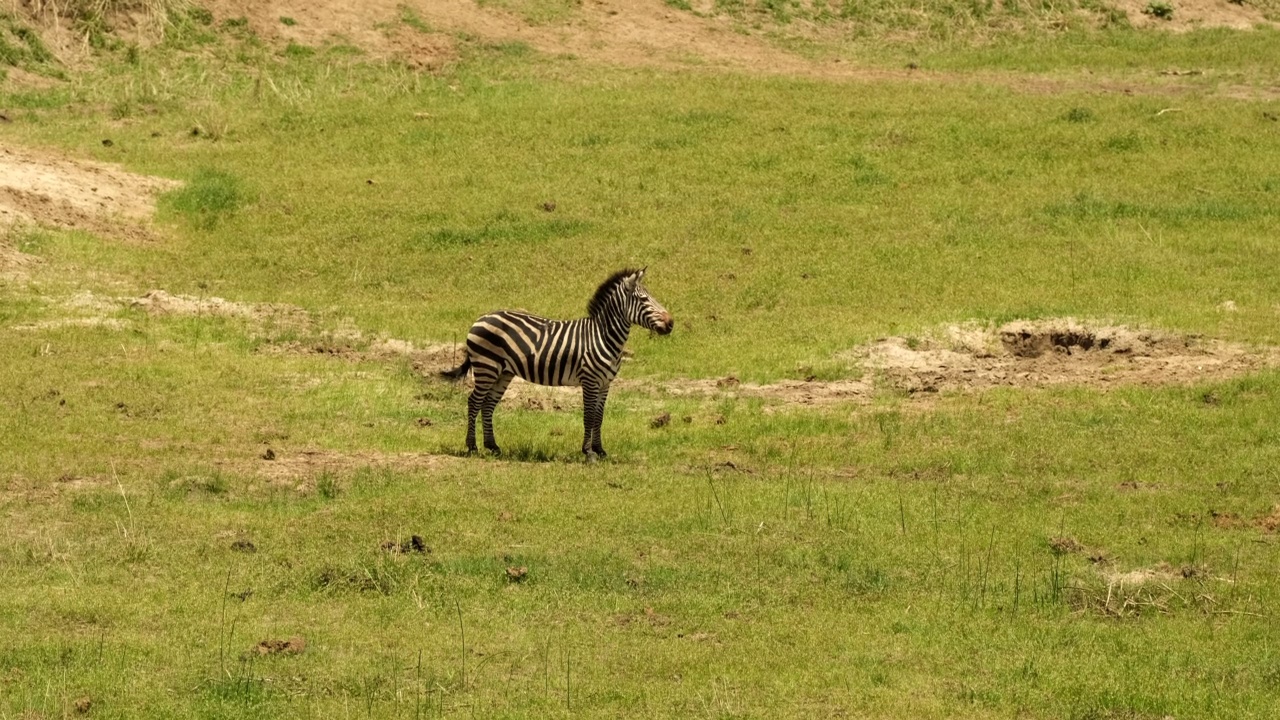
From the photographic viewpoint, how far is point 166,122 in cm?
2930

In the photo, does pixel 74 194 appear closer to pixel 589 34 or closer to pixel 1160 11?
pixel 589 34

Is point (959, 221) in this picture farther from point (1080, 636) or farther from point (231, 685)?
point (231, 685)

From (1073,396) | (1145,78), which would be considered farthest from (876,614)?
(1145,78)

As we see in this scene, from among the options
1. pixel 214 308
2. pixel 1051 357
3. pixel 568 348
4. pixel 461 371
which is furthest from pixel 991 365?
pixel 214 308

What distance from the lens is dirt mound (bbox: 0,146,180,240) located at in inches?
956

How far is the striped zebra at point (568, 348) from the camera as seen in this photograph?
1683 cm

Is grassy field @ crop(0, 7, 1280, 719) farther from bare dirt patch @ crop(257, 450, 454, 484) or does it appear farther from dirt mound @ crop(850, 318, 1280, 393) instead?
dirt mound @ crop(850, 318, 1280, 393)

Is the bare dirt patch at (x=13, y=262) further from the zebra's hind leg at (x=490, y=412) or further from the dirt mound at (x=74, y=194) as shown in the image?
the zebra's hind leg at (x=490, y=412)

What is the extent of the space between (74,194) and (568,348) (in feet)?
36.9

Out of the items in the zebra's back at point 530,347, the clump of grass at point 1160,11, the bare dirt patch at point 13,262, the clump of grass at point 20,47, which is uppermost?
the clump of grass at point 1160,11

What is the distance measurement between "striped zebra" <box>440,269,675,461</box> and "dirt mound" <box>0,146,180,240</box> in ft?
31.1

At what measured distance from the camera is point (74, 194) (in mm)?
24984

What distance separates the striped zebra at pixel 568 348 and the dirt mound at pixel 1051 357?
3.92 meters

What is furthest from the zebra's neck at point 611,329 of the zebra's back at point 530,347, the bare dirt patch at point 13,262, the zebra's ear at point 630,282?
the bare dirt patch at point 13,262
